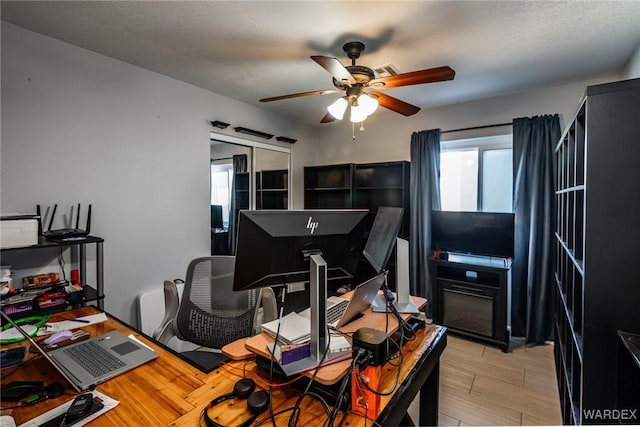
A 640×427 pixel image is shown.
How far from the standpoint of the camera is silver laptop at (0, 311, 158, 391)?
116 centimetres

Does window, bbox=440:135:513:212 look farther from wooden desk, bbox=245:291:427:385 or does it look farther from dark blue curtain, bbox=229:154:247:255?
dark blue curtain, bbox=229:154:247:255

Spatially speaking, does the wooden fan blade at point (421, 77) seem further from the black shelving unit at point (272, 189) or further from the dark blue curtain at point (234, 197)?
the black shelving unit at point (272, 189)

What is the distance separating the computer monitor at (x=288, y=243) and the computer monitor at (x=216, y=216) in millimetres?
2429

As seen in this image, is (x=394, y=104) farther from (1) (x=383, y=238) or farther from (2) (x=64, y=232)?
(2) (x=64, y=232)

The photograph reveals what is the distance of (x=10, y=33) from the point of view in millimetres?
1997

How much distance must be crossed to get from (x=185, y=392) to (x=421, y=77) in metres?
2.08

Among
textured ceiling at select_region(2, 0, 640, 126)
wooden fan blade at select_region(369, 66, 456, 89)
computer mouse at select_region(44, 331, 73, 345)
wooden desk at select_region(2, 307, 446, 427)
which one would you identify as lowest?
wooden desk at select_region(2, 307, 446, 427)

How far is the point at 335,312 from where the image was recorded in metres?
1.56

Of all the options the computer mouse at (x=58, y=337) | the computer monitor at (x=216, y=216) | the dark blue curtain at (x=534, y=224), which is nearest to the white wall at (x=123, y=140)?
the computer monitor at (x=216, y=216)

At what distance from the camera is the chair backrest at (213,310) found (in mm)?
1852

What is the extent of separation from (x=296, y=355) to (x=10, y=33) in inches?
110

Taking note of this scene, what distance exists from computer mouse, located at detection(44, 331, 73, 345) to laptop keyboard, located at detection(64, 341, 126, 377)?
16 centimetres

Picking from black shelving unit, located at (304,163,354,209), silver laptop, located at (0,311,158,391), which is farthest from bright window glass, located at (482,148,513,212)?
silver laptop, located at (0,311,158,391)

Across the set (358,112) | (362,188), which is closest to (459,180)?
(362,188)
